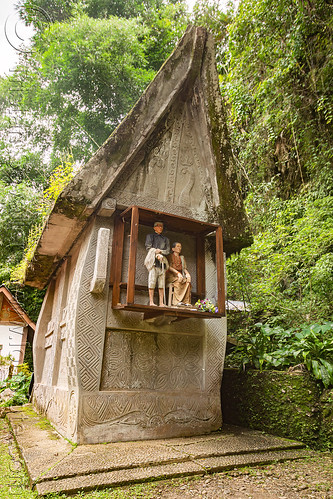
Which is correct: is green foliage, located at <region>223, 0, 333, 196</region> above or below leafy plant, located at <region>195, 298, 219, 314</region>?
above

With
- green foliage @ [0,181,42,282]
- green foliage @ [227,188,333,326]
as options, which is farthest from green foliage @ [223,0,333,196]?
green foliage @ [0,181,42,282]

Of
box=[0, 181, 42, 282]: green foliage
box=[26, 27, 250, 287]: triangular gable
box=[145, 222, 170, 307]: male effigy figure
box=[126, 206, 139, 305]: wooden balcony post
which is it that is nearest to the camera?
box=[126, 206, 139, 305]: wooden balcony post

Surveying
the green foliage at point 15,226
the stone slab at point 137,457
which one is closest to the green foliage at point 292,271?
the stone slab at point 137,457

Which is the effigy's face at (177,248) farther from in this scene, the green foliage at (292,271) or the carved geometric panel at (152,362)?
the green foliage at (292,271)

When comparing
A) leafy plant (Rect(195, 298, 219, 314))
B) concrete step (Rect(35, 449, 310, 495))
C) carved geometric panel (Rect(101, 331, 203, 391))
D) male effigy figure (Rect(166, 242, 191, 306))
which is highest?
male effigy figure (Rect(166, 242, 191, 306))

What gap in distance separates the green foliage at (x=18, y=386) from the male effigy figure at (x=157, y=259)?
576cm

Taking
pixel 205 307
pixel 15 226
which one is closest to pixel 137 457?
pixel 205 307

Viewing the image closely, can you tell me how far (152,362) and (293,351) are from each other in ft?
6.35

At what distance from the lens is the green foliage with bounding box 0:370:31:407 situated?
27.0ft

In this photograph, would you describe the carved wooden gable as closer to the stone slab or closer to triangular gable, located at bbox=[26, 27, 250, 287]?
triangular gable, located at bbox=[26, 27, 250, 287]

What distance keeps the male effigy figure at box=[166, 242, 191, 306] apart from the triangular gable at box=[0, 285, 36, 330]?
6.99 meters

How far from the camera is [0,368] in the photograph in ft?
30.1

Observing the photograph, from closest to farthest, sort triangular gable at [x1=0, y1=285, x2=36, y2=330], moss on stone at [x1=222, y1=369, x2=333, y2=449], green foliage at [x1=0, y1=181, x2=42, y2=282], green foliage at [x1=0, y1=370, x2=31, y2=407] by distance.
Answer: moss on stone at [x1=222, y1=369, x2=333, y2=449], green foliage at [x1=0, y1=370, x2=31, y2=407], triangular gable at [x1=0, y1=285, x2=36, y2=330], green foliage at [x1=0, y1=181, x2=42, y2=282]

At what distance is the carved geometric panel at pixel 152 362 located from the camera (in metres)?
4.45
